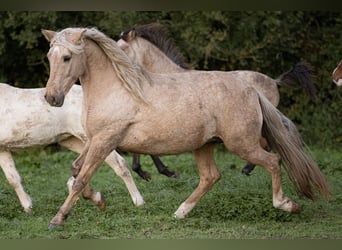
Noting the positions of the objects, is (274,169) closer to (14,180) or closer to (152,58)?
(14,180)

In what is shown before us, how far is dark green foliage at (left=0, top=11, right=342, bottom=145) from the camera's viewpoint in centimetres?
1430

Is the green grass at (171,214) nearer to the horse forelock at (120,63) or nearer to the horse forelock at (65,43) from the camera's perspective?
the horse forelock at (120,63)

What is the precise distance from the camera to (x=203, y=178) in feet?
22.8

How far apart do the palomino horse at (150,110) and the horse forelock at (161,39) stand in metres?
3.01

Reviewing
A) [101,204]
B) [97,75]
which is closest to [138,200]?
[101,204]

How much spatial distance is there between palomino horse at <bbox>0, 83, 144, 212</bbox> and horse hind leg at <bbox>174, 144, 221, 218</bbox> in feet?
3.02

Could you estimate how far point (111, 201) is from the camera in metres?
7.95

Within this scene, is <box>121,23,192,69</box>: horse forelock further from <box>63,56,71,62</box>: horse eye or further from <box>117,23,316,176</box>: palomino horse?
<box>63,56,71,62</box>: horse eye

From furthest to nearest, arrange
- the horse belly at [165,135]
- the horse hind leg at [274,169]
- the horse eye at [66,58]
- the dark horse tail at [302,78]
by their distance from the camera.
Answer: the dark horse tail at [302,78], the horse hind leg at [274,169], the horse belly at [165,135], the horse eye at [66,58]

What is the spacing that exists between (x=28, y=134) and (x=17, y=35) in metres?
7.19

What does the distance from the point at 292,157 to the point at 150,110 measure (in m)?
1.39

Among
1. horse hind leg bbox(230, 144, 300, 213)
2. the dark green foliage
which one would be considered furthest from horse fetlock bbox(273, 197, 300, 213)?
the dark green foliage

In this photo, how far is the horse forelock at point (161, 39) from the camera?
383 inches

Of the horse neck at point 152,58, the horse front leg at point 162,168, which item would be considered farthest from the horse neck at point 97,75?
the horse front leg at point 162,168
